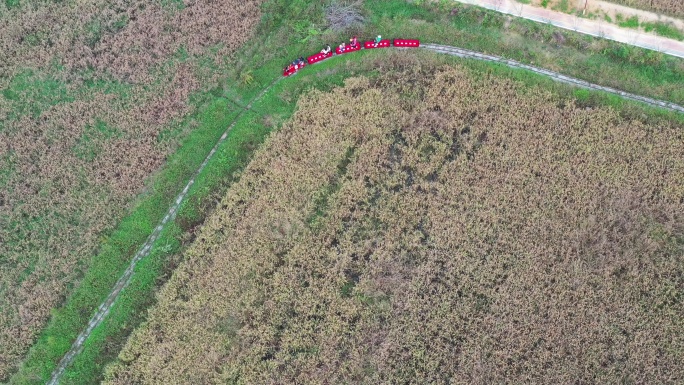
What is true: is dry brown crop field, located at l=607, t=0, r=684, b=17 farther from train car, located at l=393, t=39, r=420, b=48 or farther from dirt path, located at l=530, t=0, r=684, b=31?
train car, located at l=393, t=39, r=420, b=48

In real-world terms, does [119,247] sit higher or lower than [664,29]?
lower

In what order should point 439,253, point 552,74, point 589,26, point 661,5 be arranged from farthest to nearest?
point 589,26, point 661,5, point 552,74, point 439,253

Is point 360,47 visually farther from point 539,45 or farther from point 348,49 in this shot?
point 539,45

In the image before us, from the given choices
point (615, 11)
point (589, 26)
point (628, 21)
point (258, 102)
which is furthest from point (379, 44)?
point (628, 21)

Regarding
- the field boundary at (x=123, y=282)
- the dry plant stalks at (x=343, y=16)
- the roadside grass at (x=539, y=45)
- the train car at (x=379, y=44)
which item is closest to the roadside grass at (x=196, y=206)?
the field boundary at (x=123, y=282)

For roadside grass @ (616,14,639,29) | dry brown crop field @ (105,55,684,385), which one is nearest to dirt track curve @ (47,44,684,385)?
dry brown crop field @ (105,55,684,385)

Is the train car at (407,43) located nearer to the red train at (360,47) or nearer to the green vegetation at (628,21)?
the red train at (360,47)
